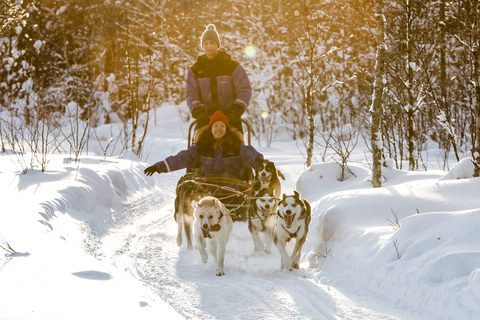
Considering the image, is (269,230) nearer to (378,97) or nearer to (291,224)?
(291,224)

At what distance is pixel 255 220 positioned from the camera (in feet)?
17.2

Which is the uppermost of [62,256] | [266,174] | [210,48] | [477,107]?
[210,48]

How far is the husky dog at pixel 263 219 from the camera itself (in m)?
5.07

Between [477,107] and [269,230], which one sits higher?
[477,107]

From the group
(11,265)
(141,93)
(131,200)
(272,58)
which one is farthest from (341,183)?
(141,93)

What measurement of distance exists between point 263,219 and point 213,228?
1.05 m

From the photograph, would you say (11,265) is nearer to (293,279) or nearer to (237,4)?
(293,279)

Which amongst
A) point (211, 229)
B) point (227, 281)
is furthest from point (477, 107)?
point (227, 281)

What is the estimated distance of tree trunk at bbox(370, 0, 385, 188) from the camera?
20.0 ft

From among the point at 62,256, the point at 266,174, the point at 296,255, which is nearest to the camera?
the point at 62,256

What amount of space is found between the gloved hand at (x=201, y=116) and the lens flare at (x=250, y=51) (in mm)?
16599

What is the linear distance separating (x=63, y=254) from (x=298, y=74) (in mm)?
18111

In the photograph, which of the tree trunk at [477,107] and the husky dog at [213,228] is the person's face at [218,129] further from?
the tree trunk at [477,107]

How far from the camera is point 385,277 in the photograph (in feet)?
11.7
